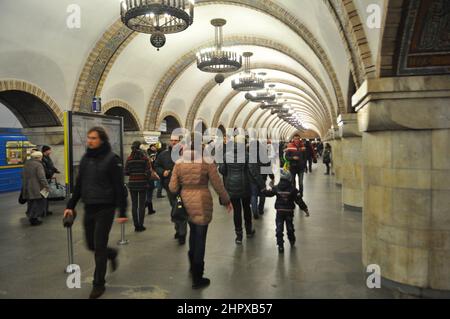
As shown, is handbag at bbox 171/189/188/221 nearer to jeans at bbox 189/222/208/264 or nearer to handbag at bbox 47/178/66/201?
jeans at bbox 189/222/208/264

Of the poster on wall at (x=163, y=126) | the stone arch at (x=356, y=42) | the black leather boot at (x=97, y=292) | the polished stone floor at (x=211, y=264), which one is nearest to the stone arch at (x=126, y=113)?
the poster on wall at (x=163, y=126)

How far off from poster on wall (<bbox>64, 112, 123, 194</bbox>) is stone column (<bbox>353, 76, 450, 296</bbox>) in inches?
131

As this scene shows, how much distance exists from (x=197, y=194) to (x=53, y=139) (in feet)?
25.5

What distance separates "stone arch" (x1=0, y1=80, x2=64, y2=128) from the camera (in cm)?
805

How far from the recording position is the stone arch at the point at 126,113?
38.1 feet

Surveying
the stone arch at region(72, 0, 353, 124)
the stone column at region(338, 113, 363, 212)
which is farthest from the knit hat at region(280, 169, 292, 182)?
the stone arch at region(72, 0, 353, 124)

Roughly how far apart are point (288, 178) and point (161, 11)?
3314mm

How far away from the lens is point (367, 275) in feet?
11.4

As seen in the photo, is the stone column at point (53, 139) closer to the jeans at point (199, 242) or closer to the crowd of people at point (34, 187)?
the crowd of people at point (34, 187)

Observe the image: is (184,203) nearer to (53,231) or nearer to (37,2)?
(53,231)

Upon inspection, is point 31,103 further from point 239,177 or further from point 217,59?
point 239,177

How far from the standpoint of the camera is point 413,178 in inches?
124
